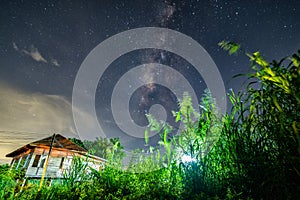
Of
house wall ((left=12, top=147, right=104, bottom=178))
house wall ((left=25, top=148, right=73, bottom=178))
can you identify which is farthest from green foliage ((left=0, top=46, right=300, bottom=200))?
house wall ((left=25, top=148, right=73, bottom=178))

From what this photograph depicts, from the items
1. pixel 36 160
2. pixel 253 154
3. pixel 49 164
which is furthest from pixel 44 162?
pixel 253 154

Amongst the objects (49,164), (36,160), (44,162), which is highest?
(36,160)

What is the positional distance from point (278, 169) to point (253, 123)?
456 mm

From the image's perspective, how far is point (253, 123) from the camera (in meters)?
1.49

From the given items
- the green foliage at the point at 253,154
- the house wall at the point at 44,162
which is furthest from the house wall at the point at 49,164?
the green foliage at the point at 253,154

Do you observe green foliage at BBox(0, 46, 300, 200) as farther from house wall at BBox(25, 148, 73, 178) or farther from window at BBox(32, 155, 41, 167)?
window at BBox(32, 155, 41, 167)

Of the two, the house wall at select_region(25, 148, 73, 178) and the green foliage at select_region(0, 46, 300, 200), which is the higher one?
the house wall at select_region(25, 148, 73, 178)

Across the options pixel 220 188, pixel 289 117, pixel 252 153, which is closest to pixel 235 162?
pixel 252 153

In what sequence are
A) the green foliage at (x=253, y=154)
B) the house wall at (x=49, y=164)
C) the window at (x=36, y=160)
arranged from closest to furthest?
the green foliage at (x=253, y=154)
the house wall at (x=49, y=164)
the window at (x=36, y=160)

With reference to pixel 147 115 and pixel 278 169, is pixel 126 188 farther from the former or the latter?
pixel 147 115

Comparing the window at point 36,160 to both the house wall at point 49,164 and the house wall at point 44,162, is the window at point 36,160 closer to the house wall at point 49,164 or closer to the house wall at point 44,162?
the house wall at point 44,162

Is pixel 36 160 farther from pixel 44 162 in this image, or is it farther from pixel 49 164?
pixel 49 164

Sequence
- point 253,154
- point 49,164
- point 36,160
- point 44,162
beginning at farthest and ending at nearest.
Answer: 1. point 49,164
2. point 44,162
3. point 36,160
4. point 253,154

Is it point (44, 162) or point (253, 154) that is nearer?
point (253, 154)
